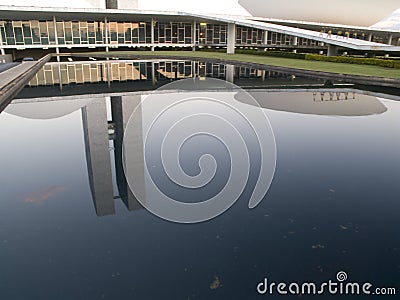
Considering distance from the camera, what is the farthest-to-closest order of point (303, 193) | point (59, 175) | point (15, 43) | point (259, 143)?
point (15, 43) < point (259, 143) < point (59, 175) < point (303, 193)

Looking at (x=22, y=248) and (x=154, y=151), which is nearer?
(x=22, y=248)

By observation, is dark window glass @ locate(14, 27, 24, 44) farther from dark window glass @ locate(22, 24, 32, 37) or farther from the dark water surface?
the dark water surface

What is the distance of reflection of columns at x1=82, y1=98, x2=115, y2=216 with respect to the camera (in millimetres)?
4506

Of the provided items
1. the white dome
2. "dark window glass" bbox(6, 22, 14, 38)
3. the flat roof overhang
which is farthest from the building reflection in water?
the white dome

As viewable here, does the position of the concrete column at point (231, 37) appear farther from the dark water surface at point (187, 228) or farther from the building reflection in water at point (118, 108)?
the dark water surface at point (187, 228)

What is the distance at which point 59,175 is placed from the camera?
5328 millimetres

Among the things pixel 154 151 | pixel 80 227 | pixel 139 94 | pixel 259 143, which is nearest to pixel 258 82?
pixel 139 94

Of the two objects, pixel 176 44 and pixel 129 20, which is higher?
pixel 129 20

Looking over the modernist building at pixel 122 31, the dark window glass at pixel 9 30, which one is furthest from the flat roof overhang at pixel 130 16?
the dark window glass at pixel 9 30

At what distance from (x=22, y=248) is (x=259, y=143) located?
5249 millimetres

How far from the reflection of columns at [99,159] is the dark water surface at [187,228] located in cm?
3

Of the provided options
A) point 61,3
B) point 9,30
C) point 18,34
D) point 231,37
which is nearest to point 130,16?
point 231,37

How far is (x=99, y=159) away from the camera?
5.86 m

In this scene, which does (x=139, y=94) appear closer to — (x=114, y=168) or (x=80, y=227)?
(x=114, y=168)
